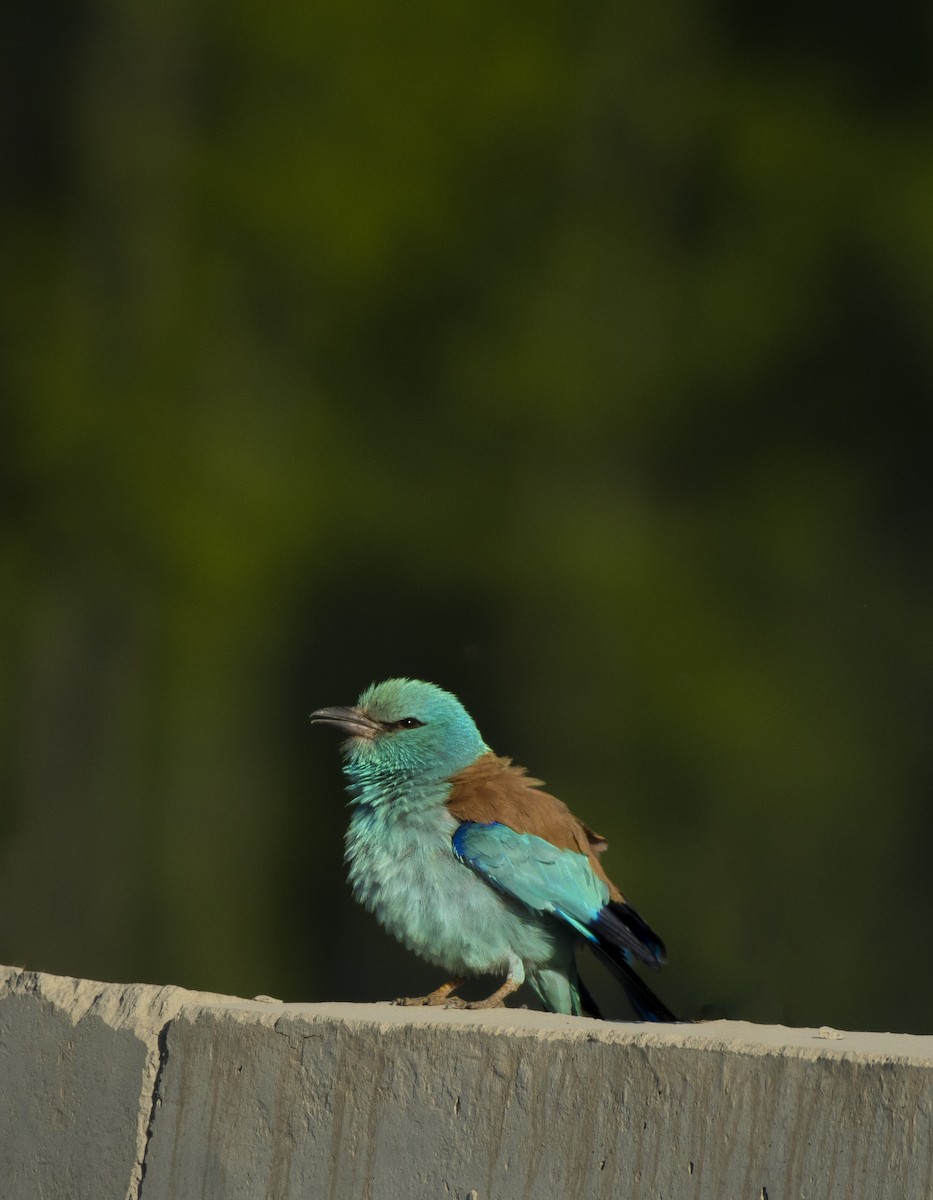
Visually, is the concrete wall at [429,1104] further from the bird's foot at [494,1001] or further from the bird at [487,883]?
the bird at [487,883]

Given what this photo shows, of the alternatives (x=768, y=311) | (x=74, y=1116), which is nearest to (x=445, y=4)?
(x=768, y=311)

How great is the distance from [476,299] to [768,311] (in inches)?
Result: 51.7

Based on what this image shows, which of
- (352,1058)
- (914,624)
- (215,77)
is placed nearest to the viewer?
(352,1058)

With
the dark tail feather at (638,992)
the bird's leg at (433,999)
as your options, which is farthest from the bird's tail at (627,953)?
the bird's leg at (433,999)

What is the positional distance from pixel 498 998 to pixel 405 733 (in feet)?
2.39

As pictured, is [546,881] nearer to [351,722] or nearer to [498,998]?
[498,998]

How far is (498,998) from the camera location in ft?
11.0

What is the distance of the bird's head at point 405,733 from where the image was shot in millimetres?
3832

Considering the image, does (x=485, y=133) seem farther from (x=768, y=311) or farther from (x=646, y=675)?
(x=646, y=675)

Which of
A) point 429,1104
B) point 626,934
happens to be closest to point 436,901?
point 626,934

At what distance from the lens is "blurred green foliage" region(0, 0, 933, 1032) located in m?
7.54

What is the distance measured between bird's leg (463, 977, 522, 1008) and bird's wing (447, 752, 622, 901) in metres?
0.28

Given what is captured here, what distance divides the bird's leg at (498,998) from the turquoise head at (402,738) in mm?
454

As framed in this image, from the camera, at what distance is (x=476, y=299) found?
8.23 metres
